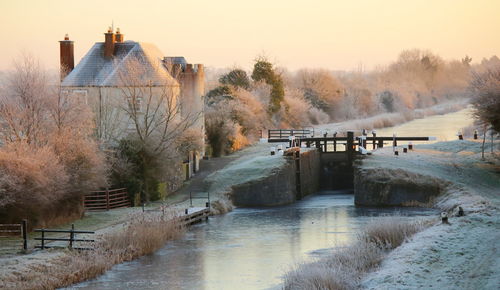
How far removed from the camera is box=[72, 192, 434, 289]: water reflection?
27719mm

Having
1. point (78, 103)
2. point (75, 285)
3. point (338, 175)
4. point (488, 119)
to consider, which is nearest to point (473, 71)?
point (488, 119)

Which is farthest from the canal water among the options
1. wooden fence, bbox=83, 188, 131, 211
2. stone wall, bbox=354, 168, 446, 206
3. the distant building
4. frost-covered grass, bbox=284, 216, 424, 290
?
the distant building

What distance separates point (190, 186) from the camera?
4778cm

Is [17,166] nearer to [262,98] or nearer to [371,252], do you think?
[371,252]

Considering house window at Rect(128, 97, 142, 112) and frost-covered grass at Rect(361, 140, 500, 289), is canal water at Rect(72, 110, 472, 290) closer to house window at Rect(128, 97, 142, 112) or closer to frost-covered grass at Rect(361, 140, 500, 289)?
frost-covered grass at Rect(361, 140, 500, 289)

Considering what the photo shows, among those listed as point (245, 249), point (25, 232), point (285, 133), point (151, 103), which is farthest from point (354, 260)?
point (285, 133)

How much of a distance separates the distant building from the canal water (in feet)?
26.1

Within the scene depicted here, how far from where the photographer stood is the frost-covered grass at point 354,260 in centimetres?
2324

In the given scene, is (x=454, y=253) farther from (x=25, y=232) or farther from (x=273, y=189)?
(x=273, y=189)

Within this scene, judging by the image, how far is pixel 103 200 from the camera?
4009cm

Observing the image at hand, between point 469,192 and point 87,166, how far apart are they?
60.5 ft

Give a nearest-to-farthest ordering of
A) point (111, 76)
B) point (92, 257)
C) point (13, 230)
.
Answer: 1. point (92, 257)
2. point (13, 230)
3. point (111, 76)

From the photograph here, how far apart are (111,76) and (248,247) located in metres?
17.2

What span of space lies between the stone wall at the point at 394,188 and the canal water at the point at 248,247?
117 cm
